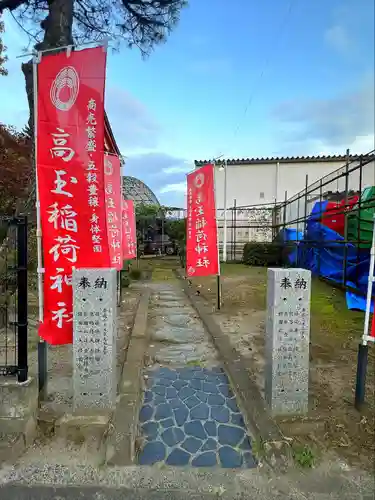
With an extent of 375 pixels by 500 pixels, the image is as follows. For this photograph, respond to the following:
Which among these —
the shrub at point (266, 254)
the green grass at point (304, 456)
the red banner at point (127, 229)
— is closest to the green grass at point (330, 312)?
the green grass at point (304, 456)

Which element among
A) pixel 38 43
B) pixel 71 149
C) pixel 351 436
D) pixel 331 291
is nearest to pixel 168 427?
pixel 351 436

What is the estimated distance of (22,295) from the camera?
9.53ft

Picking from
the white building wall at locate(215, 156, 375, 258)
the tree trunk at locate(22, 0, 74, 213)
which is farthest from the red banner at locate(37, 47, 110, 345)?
the white building wall at locate(215, 156, 375, 258)

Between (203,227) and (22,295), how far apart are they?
17.1 ft

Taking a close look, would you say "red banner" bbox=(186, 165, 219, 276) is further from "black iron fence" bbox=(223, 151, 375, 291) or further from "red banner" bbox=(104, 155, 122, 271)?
"black iron fence" bbox=(223, 151, 375, 291)

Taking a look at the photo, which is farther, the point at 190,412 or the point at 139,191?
the point at 139,191

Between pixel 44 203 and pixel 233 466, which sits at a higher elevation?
pixel 44 203

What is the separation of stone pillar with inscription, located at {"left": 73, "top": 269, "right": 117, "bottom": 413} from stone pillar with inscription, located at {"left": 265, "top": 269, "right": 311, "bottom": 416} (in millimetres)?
1558

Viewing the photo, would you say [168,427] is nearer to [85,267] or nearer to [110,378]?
[110,378]

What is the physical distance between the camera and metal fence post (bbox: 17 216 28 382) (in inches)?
112

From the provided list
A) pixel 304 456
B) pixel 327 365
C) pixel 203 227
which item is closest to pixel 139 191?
pixel 203 227

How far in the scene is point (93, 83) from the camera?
3113 millimetres

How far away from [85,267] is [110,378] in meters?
1.10

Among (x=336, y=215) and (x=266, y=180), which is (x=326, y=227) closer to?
(x=336, y=215)
